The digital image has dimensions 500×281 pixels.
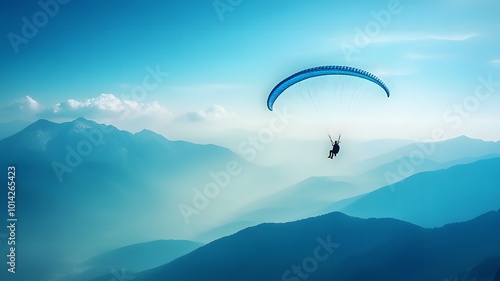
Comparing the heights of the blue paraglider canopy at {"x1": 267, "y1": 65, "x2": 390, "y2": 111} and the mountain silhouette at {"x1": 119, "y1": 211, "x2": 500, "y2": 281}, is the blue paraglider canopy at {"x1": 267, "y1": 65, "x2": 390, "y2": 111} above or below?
above

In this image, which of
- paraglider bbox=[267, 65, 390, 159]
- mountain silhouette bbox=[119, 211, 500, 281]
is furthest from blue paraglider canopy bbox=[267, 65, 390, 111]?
mountain silhouette bbox=[119, 211, 500, 281]

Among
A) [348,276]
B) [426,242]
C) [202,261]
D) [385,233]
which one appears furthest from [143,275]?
[426,242]

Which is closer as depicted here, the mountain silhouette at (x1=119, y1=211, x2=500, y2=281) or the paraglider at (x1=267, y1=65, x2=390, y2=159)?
the paraglider at (x1=267, y1=65, x2=390, y2=159)

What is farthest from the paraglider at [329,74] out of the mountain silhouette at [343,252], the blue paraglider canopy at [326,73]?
the mountain silhouette at [343,252]

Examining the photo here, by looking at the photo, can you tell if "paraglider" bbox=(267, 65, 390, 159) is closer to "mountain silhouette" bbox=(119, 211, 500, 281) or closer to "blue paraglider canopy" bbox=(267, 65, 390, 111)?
"blue paraglider canopy" bbox=(267, 65, 390, 111)

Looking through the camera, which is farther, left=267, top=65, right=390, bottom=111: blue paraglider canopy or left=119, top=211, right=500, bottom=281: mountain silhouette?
left=119, top=211, right=500, bottom=281: mountain silhouette

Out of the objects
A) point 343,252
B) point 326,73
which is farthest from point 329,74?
point 343,252

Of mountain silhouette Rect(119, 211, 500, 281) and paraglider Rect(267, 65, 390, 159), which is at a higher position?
paraglider Rect(267, 65, 390, 159)

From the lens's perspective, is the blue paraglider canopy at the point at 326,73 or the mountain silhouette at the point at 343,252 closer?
the blue paraglider canopy at the point at 326,73

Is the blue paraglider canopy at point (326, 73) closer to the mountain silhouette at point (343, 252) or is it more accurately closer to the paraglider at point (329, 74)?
the paraglider at point (329, 74)

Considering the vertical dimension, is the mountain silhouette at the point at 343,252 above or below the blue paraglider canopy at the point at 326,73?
below

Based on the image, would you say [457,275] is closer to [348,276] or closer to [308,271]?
[348,276]
